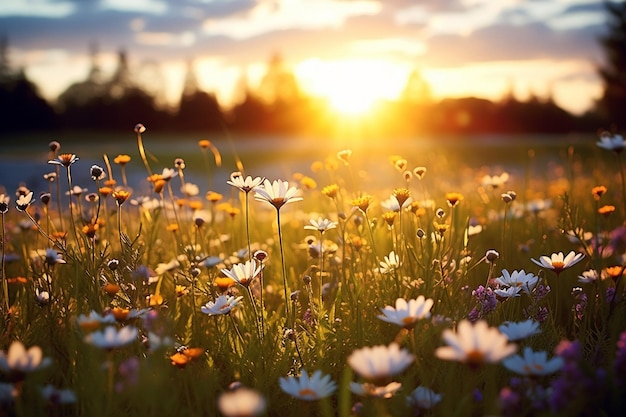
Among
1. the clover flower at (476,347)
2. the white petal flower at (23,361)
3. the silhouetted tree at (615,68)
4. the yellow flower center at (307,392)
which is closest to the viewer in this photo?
the clover flower at (476,347)

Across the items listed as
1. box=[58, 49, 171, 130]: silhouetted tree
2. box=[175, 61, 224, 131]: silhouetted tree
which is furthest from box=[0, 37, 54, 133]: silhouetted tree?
box=[175, 61, 224, 131]: silhouetted tree

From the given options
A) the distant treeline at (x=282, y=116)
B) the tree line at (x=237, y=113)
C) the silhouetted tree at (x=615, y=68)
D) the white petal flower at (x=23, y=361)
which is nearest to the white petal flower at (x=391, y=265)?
the white petal flower at (x=23, y=361)

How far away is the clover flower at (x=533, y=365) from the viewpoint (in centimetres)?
136

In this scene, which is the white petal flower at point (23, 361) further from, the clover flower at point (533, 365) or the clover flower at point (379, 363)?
the clover flower at point (533, 365)

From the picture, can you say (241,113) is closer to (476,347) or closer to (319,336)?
(319,336)

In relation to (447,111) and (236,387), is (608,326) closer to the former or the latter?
(236,387)

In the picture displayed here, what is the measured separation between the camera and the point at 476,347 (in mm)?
1193

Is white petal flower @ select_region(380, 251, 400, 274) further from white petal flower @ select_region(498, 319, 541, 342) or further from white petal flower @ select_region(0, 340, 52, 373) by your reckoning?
white petal flower @ select_region(0, 340, 52, 373)

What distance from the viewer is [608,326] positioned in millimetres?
2049

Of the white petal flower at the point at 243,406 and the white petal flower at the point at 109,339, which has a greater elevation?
the white petal flower at the point at 243,406

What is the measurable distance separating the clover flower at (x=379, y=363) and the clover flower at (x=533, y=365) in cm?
30

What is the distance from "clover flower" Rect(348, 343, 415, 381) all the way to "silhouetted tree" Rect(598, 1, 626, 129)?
93.8ft

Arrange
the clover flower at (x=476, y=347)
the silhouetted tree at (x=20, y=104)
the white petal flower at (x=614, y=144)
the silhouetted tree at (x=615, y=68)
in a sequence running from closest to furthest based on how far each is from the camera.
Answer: the clover flower at (x=476, y=347) < the white petal flower at (x=614, y=144) < the silhouetted tree at (x=615, y=68) < the silhouetted tree at (x=20, y=104)

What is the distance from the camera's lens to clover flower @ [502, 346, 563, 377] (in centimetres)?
136
